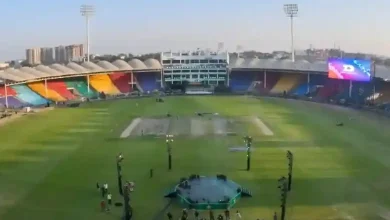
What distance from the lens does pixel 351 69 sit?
84.8 meters

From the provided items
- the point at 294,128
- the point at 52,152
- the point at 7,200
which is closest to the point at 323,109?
the point at 294,128

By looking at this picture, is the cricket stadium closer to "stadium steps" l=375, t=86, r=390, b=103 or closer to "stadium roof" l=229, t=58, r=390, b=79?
"stadium steps" l=375, t=86, r=390, b=103

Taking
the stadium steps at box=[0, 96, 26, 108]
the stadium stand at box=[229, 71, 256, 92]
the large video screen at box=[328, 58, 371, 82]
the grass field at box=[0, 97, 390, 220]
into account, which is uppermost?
the large video screen at box=[328, 58, 371, 82]

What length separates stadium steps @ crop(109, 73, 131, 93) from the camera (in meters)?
112

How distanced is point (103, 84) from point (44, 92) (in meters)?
16.3

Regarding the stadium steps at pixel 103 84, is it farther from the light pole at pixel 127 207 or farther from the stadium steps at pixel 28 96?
the light pole at pixel 127 207

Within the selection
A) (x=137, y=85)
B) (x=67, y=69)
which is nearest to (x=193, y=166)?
(x=67, y=69)

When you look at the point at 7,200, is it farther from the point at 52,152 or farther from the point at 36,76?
the point at 36,76

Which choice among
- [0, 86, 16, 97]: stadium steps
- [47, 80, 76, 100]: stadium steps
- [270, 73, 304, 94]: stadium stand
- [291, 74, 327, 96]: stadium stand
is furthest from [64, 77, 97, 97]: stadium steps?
[291, 74, 327, 96]: stadium stand

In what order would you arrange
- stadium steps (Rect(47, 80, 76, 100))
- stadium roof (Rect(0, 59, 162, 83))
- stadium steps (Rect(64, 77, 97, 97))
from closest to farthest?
stadium roof (Rect(0, 59, 162, 83))
stadium steps (Rect(47, 80, 76, 100))
stadium steps (Rect(64, 77, 97, 97))

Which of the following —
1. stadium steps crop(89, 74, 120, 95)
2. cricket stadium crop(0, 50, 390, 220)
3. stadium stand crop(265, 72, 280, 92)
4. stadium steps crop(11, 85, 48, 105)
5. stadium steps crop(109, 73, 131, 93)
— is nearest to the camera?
cricket stadium crop(0, 50, 390, 220)

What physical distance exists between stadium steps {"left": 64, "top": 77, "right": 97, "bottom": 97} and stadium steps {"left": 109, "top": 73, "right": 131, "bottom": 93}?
6891mm

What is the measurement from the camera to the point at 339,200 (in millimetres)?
31984

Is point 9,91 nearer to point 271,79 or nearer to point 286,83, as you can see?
point 271,79
